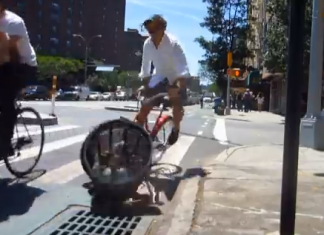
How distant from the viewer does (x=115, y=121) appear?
5199mm

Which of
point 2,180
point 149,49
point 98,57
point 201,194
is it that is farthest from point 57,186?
point 98,57

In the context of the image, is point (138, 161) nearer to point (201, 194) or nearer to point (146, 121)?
point (201, 194)

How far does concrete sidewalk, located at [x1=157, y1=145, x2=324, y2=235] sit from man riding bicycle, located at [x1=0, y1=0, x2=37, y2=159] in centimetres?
183

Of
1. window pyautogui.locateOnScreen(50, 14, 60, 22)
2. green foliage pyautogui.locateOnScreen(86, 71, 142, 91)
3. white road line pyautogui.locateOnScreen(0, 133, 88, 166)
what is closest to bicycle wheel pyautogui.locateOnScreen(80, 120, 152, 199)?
white road line pyautogui.locateOnScreen(0, 133, 88, 166)

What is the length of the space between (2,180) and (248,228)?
9.14 ft

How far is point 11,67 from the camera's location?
5359 mm

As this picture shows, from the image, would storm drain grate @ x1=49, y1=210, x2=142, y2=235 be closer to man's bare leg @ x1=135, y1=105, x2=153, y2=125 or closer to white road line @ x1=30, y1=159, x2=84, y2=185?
white road line @ x1=30, y1=159, x2=84, y2=185

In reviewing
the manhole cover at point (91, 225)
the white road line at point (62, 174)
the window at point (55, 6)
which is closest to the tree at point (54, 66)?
the window at point (55, 6)

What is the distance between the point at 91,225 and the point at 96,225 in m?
0.04

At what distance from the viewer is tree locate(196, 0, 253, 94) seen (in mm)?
55719

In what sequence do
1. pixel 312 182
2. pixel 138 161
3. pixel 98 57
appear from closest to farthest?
pixel 138 161
pixel 312 182
pixel 98 57

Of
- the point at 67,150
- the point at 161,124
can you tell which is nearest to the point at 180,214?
the point at 161,124

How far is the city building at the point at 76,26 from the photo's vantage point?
112 meters

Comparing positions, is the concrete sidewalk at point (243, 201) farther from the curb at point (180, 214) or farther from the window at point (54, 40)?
the window at point (54, 40)
